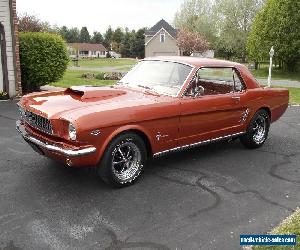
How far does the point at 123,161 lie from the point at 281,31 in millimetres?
27243

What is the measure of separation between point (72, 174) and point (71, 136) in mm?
1224

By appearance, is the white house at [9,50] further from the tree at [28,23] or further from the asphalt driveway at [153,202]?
the tree at [28,23]

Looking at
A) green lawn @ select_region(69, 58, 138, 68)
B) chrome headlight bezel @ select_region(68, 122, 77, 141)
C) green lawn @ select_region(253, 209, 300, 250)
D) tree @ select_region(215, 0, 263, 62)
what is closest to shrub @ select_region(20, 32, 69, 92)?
chrome headlight bezel @ select_region(68, 122, 77, 141)

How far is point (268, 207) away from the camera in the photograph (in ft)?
15.8

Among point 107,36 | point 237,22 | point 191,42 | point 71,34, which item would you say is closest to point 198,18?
point 191,42

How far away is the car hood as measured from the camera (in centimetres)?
481

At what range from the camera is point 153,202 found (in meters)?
4.84

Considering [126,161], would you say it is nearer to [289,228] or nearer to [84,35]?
[289,228]

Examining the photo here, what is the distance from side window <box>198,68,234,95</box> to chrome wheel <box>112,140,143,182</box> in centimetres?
173

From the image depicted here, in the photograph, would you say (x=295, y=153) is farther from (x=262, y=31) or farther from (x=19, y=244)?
(x=262, y=31)

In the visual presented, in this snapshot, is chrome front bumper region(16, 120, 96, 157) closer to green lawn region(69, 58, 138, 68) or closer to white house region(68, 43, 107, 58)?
green lawn region(69, 58, 138, 68)

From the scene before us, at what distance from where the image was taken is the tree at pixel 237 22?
50.4 metres

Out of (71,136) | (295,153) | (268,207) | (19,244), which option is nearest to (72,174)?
(71,136)

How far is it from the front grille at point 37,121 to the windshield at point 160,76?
179 centimetres
